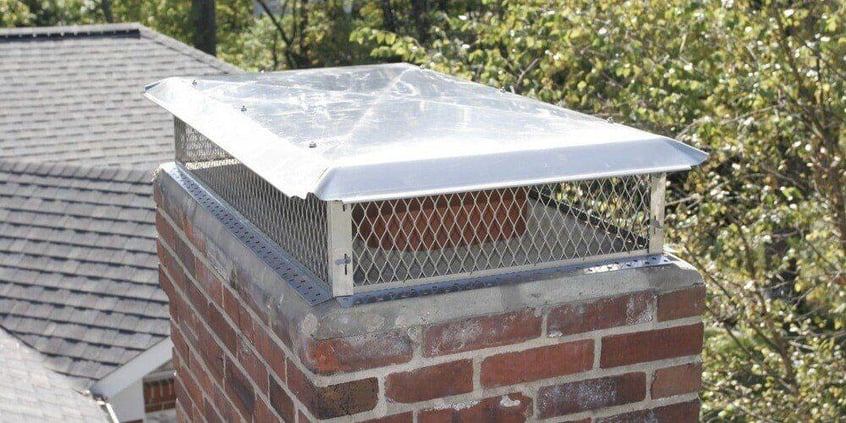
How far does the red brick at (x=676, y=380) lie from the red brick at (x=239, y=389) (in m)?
0.69

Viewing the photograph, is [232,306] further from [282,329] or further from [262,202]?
[282,329]

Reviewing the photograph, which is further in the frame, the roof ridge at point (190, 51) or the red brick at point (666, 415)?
the roof ridge at point (190, 51)

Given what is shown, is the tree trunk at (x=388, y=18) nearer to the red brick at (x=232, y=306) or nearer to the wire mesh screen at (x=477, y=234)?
the red brick at (x=232, y=306)

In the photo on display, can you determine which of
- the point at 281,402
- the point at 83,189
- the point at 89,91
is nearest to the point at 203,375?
the point at 281,402

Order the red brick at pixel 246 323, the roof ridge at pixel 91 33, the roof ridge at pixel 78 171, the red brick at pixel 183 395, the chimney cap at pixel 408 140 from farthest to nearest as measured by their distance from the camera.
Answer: the roof ridge at pixel 91 33 < the roof ridge at pixel 78 171 < the red brick at pixel 183 395 < the red brick at pixel 246 323 < the chimney cap at pixel 408 140

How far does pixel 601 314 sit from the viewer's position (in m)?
1.63

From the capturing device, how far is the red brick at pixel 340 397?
1.46 m

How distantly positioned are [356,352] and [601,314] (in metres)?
0.41

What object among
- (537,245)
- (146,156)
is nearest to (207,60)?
(146,156)

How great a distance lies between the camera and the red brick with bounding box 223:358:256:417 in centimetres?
183

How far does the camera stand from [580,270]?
1610 millimetres

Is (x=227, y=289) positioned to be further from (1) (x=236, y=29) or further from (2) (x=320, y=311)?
(1) (x=236, y=29)

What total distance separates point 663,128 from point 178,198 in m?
6.37

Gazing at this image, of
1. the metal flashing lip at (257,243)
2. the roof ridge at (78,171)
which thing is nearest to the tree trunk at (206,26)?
the roof ridge at (78,171)
